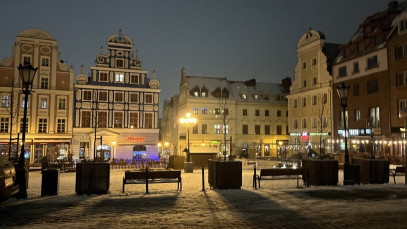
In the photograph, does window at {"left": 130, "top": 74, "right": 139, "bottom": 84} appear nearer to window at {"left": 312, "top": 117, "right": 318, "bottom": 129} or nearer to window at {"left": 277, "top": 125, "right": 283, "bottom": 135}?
window at {"left": 312, "top": 117, "right": 318, "bottom": 129}

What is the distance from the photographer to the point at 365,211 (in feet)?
30.0

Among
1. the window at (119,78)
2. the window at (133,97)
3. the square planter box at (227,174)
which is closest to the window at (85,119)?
the window at (119,78)

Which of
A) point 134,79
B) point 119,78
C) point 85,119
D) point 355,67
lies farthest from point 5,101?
point 355,67

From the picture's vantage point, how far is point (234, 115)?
52.8 metres

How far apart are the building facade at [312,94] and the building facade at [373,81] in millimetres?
1471

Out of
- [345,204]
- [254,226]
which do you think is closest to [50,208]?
[254,226]

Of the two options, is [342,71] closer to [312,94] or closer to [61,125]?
[312,94]

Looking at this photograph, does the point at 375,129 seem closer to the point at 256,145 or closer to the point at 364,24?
the point at 364,24

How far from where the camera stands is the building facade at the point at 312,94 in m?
40.3

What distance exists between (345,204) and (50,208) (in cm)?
864

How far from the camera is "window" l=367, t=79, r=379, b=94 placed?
33344mm

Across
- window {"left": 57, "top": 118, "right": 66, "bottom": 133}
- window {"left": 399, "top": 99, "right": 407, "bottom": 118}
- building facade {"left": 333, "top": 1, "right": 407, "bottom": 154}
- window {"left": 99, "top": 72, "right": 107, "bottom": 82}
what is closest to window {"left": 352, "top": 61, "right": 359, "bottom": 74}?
building facade {"left": 333, "top": 1, "right": 407, "bottom": 154}

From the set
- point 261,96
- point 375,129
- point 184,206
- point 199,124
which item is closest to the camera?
point 184,206

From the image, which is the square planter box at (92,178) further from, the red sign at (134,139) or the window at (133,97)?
the window at (133,97)
